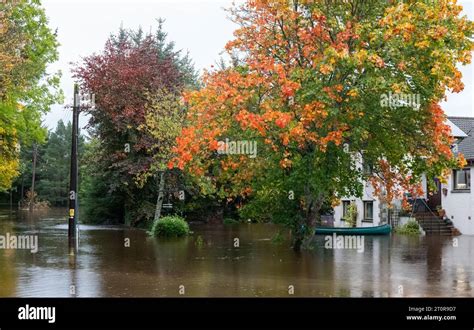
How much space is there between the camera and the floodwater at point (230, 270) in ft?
49.8

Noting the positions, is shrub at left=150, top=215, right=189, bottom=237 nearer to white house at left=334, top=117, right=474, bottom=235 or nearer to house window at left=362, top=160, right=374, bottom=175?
white house at left=334, top=117, right=474, bottom=235

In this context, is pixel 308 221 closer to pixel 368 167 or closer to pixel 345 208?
pixel 368 167

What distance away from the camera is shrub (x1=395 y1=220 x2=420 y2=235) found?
3825 cm

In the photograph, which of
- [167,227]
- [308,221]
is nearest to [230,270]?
[308,221]

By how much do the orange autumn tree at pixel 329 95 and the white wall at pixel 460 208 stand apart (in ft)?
46.9

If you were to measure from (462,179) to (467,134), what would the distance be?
3.67 meters

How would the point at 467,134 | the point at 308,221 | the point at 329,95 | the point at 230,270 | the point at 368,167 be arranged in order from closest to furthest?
the point at 230,270 → the point at 329,95 → the point at 308,221 → the point at 368,167 → the point at 467,134

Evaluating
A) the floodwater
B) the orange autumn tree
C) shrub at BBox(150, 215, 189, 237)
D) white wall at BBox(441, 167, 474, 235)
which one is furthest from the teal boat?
the orange autumn tree

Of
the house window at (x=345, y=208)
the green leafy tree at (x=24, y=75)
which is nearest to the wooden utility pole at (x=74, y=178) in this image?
the green leafy tree at (x=24, y=75)

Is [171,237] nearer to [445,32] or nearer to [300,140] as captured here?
[300,140]

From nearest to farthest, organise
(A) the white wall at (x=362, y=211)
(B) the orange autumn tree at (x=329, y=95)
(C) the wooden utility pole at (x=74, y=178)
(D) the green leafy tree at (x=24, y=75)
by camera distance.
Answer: (B) the orange autumn tree at (x=329, y=95) < (C) the wooden utility pole at (x=74, y=178) < (D) the green leafy tree at (x=24, y=75) < (A) the white wall at (x=362, y=211)

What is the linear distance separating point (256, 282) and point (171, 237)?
17.4 metres

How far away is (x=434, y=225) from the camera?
126 ft

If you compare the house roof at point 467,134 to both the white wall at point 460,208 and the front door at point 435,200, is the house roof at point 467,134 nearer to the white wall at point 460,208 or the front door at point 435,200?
the white wall at point 460,208
